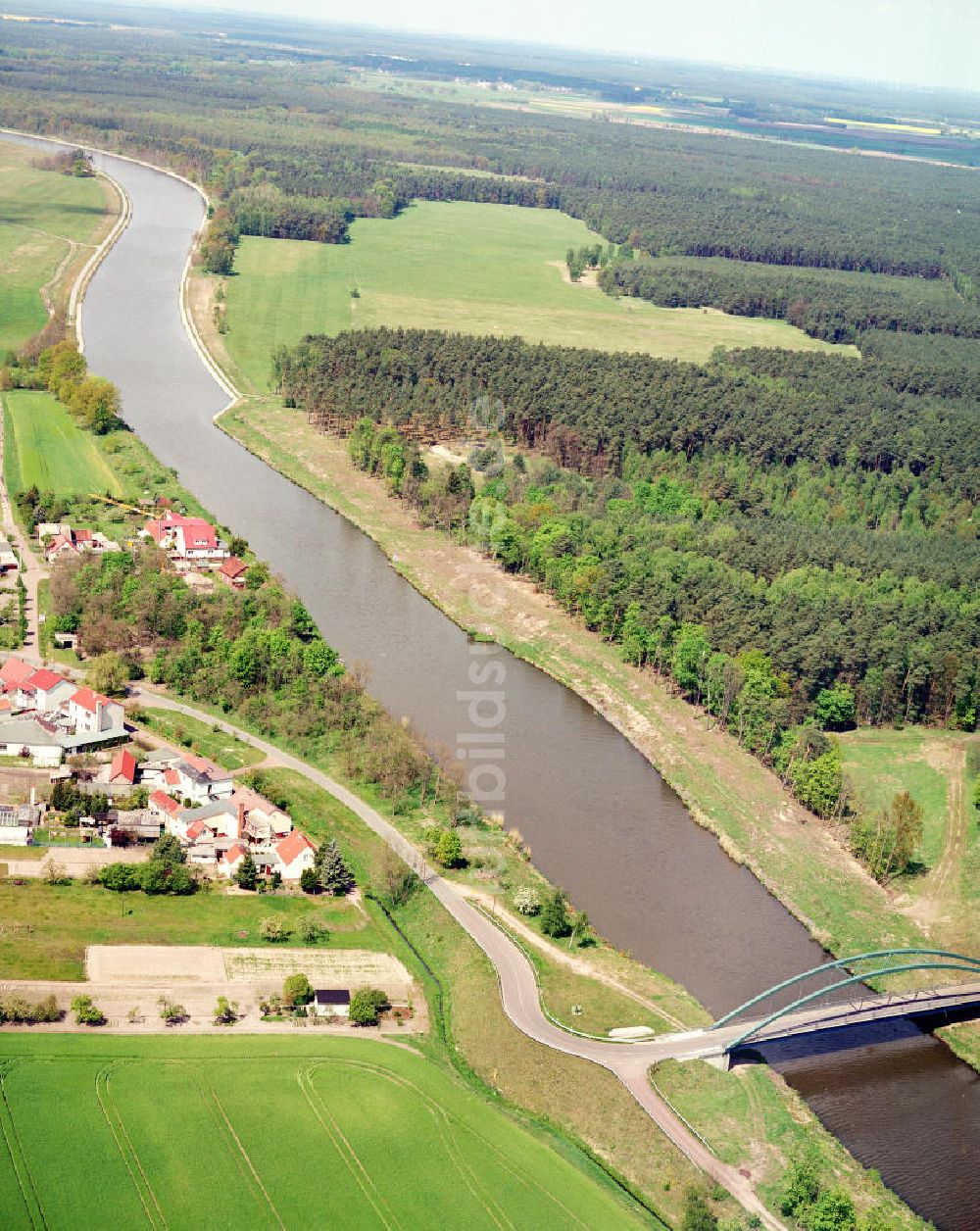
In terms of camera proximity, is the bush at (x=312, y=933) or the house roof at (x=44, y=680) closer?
the bush at (x=312, y=933)

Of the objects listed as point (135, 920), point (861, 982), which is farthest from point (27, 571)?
point (861, 982)

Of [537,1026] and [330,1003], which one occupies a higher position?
[537,1026]

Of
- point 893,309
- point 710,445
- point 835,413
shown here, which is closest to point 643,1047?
point 710,445

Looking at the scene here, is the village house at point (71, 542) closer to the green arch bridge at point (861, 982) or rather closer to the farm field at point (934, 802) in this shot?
the farm field at point (934, 802)

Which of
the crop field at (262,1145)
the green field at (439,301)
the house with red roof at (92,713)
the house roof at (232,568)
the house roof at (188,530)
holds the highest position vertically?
the green field at (439,301)

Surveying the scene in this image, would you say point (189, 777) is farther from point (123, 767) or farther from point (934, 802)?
point (934, 802)

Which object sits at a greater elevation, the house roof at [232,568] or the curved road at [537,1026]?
the house roof at [232,568]

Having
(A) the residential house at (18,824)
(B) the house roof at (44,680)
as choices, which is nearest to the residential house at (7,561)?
(B) the house roof at (44,680)
